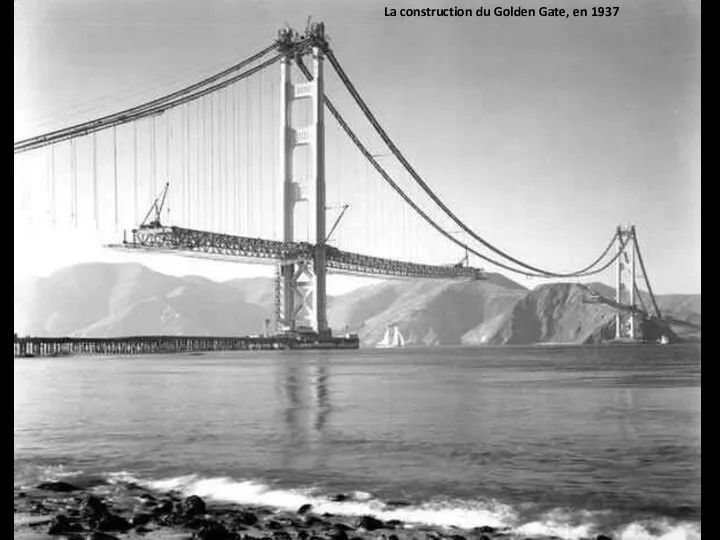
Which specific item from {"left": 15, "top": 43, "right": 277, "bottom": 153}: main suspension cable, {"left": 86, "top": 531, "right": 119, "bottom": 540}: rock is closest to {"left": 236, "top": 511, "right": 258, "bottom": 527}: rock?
{"left": 86, "top": 531, "right": 119, "bottom": 540}: rock

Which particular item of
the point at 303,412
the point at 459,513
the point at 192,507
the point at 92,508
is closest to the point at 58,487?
the point at 92,508

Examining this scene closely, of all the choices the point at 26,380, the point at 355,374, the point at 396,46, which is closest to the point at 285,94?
the point at 355,374

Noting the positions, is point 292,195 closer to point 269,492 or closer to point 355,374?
point 355,374

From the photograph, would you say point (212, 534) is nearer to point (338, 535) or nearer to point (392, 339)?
point (338, 535)

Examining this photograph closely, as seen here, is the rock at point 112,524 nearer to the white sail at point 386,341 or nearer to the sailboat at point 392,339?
the sailboat at point 392,339

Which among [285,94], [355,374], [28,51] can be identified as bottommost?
[355,374]
